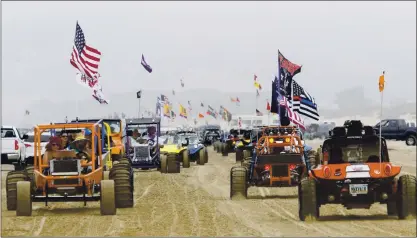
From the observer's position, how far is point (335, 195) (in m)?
15.5

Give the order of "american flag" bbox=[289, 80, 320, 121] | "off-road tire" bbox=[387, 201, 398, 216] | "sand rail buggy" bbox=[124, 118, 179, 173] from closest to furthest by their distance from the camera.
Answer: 1. "off-road tire" bbox=[387, 201, 398, 216]
2. "american flag" bbox=[289, 80, 320, 121]
3. "sand rail buggy" bbox=[124, 118, 179, 173]

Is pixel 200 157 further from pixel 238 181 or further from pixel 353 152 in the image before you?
pixel 353 152

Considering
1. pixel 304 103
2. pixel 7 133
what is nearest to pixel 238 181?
pixel 304 103

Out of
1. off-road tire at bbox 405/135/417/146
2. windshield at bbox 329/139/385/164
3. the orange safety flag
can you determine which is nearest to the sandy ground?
windshield at bbox 329/139/385/164

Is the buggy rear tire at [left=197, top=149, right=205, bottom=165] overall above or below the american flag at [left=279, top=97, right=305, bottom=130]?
below

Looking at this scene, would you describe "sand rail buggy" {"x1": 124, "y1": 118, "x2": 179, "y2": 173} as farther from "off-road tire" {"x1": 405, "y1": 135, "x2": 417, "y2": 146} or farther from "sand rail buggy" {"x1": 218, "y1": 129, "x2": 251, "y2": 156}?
"off-road tire" {"x1": 405, "y1": 135, "x2": 417, "y2": 146}

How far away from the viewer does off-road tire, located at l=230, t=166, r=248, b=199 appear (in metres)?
20.7

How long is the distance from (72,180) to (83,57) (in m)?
12.7

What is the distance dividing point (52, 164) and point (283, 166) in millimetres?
5930

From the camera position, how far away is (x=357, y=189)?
15.5m

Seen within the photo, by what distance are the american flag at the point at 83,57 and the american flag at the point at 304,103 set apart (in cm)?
681

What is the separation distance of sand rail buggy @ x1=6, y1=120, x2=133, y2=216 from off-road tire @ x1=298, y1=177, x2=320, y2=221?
3973mm

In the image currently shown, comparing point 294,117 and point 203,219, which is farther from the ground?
point 294,117

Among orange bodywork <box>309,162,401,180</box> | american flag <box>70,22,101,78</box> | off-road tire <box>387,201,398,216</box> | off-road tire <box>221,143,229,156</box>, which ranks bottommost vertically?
off-road tire <box>387,201,398,216</box>
